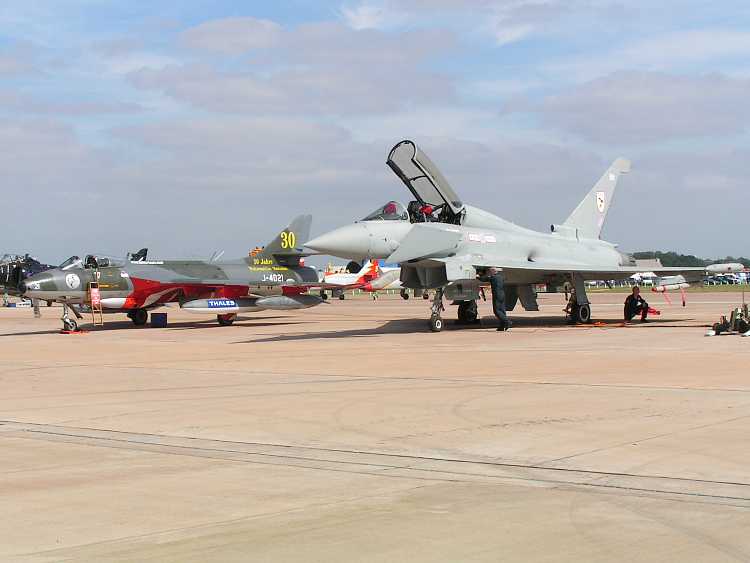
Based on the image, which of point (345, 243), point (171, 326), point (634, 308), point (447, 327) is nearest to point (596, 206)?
point (634, 308)

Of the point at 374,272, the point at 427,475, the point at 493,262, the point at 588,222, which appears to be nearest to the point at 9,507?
the point at 427,475

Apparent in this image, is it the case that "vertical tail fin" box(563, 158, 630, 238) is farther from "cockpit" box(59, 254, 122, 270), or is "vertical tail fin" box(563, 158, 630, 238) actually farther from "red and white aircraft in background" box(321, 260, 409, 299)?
"red and white aircraft in background" box(321, 260, 409, 299)

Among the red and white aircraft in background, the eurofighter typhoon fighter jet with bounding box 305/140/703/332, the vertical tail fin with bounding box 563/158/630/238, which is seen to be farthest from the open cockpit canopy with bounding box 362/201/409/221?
the red and white aircraft in background

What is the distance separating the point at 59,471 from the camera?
6.04m

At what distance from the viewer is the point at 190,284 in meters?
27.7

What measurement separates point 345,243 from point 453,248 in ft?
9.40

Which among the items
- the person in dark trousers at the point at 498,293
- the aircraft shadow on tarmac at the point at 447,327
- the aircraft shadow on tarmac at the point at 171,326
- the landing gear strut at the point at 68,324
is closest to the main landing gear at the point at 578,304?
the aircraft shadow on tarmac at the point at 447,327

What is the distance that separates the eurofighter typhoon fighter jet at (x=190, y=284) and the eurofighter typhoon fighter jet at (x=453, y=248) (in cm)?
785

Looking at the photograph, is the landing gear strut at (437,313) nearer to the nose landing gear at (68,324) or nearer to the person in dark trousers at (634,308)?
the person in dark trousers at (634,308)

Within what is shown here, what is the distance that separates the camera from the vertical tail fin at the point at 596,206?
2679cm

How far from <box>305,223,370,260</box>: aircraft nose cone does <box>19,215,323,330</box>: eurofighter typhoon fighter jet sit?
28.4 feet

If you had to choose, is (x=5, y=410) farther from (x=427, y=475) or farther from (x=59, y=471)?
(x=427, y=475)

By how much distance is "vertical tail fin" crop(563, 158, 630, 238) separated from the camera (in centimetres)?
2679

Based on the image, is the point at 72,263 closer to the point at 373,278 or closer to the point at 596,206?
the point at 596,206
